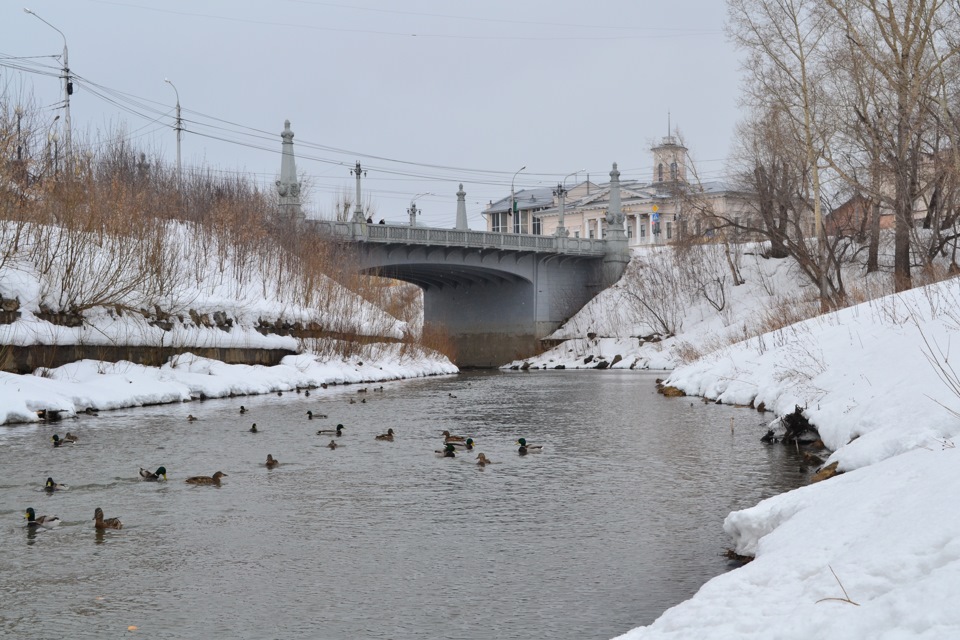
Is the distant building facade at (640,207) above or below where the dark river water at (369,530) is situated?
above

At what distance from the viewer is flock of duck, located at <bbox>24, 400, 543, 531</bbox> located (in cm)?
1019

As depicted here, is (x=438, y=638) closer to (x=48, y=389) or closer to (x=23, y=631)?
(x=23, y=631)

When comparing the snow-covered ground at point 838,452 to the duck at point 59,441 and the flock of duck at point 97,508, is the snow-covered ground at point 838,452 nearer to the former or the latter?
the duck at point 59,441

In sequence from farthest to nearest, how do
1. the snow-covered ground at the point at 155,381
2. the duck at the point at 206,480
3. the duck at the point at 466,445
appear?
the snow-covered ground at the point at 155,381
the duck at the point at 466,445
the duck at the point at 206,480

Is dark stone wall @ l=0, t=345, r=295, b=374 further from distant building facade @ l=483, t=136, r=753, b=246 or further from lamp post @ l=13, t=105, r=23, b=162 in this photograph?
distant building facade @ l=483, t=136, r=753, b=246

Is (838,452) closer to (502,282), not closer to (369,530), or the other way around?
(369,530)

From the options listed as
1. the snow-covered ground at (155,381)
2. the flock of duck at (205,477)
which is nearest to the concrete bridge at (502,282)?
the snow-covered ground at (155,381)

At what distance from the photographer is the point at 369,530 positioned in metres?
10.1

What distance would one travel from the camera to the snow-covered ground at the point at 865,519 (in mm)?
4871

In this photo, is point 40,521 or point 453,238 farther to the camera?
point 453,238

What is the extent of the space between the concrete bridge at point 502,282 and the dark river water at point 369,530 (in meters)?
42.4

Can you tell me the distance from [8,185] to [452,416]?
1226 centimetres

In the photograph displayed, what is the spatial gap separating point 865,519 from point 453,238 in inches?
2141

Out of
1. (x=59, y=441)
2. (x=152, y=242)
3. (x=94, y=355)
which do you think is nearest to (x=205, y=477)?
(x=59, y=441)
